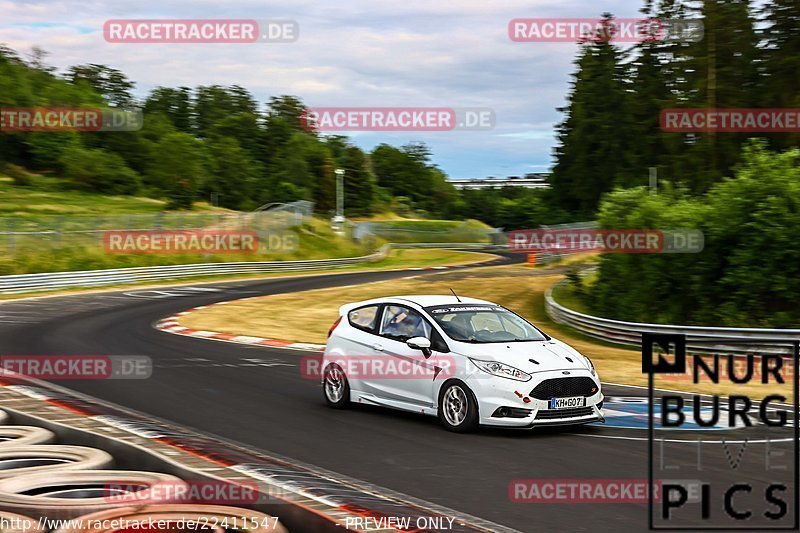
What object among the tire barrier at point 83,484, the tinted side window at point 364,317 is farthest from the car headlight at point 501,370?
the tire barrier at point 83,484

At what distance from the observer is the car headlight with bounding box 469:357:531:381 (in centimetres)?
1059

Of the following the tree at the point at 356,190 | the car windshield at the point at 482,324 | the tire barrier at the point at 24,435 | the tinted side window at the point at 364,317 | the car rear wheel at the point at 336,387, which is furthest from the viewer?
the tree at the point at 356,190

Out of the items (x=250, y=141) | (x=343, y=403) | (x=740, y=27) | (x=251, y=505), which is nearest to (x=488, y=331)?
(x=343, y=403)

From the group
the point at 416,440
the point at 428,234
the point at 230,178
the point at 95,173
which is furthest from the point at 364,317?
the point at 230,178

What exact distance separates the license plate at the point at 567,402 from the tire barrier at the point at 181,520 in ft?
17.9

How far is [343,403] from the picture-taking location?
12773 mm

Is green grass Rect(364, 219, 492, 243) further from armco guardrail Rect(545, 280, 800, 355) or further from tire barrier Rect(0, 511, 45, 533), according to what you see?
tire barrier Rect(0, 511, 45, 533)

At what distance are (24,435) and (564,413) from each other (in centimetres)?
563

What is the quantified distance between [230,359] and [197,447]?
9736 millimetres

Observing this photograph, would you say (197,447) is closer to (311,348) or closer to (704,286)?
(311,348)

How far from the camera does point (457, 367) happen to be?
11016 millimetres

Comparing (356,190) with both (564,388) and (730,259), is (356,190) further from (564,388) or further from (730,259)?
(564,388)

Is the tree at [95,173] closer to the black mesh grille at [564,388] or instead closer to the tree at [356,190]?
the tree at [356,190]

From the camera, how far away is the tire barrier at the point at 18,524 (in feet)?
17.5
